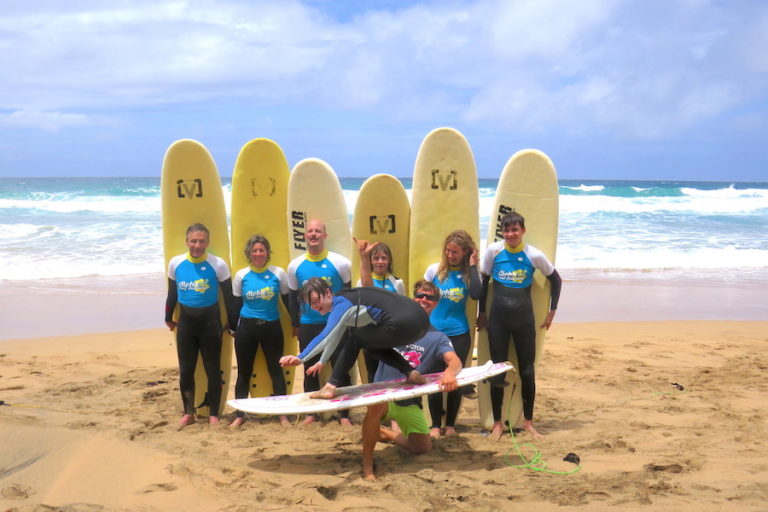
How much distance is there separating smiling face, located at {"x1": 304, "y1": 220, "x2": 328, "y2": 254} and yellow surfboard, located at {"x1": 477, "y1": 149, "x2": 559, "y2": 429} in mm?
1167

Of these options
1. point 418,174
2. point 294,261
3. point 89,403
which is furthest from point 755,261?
point 89,403

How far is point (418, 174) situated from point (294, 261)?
112 cm

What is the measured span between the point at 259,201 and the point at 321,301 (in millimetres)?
1685

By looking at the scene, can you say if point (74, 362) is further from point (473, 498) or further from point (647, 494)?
point (647, 494)

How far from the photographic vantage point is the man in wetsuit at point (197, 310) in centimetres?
427

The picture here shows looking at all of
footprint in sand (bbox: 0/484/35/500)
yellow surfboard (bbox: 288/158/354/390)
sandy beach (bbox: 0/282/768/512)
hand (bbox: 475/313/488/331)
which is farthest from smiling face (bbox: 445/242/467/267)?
footprint in sand (bbox: 0/484/35/500)

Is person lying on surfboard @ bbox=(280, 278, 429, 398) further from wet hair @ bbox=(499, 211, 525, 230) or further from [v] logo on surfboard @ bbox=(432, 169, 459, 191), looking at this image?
[v] logo on surfboard @ bbox=(432, 169, 459, 191)

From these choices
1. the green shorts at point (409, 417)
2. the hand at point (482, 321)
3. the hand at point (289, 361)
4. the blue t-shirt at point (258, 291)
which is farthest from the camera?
the hand at point (482, 321)

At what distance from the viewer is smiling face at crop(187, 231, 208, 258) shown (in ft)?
13.8

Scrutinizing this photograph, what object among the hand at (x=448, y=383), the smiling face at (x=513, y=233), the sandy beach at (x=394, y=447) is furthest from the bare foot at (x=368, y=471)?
the smiling face at (x=513, y=233)

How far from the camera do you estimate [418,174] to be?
4844 mm

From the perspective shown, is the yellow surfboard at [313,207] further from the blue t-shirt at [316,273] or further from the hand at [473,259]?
the hand at [473,259]

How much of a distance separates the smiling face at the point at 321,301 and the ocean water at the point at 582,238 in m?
8.18

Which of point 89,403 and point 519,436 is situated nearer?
point 519,436
